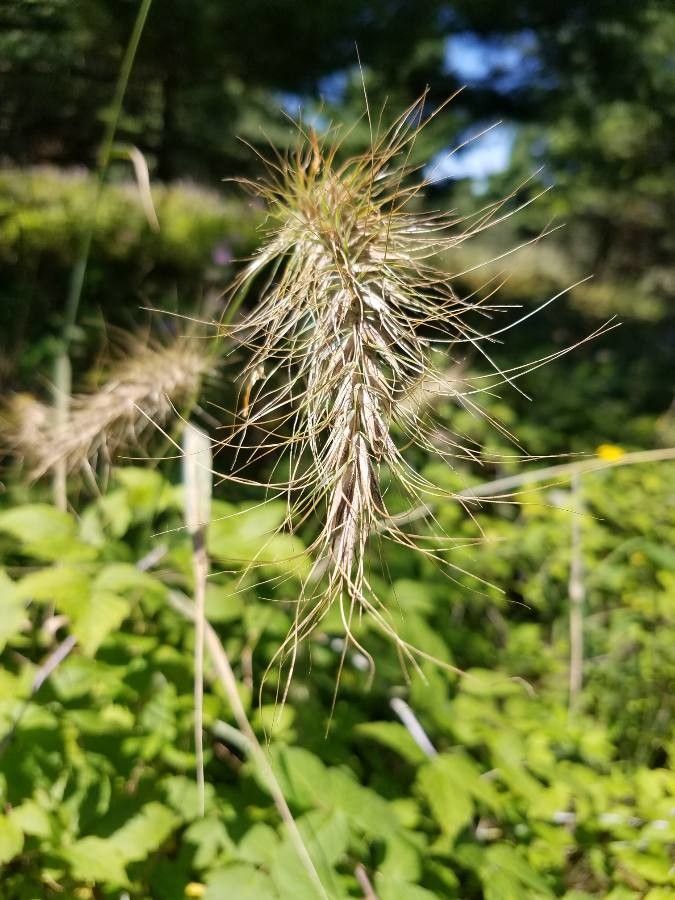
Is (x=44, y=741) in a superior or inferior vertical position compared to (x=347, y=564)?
inferior

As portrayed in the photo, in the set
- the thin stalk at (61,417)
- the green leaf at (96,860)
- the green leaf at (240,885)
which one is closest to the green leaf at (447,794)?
the green leaf at (240,885)

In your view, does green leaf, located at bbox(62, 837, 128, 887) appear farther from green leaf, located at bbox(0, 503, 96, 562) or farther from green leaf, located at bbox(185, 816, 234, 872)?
green leaf, located at bbox(0, 503, 96, 562)

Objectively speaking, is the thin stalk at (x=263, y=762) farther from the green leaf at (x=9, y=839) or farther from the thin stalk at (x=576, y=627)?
the thin stalk at (x=576, y=627)

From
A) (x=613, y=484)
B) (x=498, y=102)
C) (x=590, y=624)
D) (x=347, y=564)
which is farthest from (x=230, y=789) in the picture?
(x=498, y=102)

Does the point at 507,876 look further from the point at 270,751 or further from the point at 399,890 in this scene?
the point at 270,751

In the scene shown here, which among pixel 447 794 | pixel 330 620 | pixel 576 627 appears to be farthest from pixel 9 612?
pixel 576 627

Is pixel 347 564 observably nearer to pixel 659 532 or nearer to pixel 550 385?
pixel 659 532

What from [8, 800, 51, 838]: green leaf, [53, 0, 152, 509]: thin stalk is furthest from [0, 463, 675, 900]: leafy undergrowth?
[53, 0, 152, 509]: thin stalk

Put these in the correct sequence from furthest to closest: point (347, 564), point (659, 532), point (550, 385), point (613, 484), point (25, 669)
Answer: point (550, 385), point (613, 484), point (659, 532), point (25, 669), point (347, 564)

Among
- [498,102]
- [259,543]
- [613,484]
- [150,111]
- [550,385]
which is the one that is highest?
[498,102]
